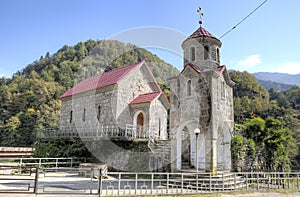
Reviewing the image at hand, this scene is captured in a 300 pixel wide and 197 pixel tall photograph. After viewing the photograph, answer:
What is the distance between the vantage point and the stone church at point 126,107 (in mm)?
19594

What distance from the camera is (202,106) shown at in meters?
11.9

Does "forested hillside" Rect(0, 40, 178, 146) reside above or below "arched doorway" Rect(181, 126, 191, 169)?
above

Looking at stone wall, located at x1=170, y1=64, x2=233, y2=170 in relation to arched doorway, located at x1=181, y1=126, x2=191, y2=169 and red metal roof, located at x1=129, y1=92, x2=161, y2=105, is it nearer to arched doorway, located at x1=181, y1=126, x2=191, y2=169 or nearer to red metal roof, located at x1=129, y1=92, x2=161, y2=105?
arched doorway, located at x1=181, y1=126, x2=191, y2=169

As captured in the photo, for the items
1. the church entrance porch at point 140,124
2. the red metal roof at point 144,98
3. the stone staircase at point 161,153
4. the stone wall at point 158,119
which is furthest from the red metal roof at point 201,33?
the church entrance porch at point 140,124

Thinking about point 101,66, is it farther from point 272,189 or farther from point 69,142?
point 272,189

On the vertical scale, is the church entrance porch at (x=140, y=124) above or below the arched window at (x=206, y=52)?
below

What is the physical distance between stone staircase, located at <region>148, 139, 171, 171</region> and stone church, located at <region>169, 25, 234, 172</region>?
1.01 meters

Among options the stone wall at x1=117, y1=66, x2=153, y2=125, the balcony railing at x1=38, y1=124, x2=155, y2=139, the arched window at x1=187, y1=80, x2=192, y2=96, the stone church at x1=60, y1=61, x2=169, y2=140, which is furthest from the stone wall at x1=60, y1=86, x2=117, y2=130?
the arched window at x1=187, y1=80, x2=192, y2=96

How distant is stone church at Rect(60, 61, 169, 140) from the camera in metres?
19.6

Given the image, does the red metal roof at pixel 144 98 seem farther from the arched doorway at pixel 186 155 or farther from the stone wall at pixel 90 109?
the arched doorway at pixel 186 155

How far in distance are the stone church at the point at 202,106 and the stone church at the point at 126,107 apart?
230 inches

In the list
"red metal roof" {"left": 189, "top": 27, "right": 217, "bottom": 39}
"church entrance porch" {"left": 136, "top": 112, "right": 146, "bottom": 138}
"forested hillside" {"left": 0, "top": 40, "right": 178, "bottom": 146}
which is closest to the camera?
"red metal roof" {"left": 189, "top": 27, "right": 217, "bottom": 39}

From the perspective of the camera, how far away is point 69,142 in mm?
19531

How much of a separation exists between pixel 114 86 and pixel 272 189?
1371 centimetres
